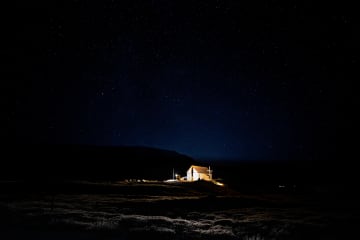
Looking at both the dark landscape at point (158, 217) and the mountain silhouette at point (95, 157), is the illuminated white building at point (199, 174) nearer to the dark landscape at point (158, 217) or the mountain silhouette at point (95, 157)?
the dark landscape at point (158, 217)

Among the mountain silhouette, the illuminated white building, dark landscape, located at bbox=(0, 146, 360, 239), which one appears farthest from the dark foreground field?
the mountain silhouette

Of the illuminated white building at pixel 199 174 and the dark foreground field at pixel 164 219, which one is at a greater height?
the illuminated white building at pixel 199 174

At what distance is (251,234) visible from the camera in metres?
16.6

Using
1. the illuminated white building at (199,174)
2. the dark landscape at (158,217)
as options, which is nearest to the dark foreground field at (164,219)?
the dark landscape at (158,217)

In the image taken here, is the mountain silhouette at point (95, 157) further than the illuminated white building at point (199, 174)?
Yes

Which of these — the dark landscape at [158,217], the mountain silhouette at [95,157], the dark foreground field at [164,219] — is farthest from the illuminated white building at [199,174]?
the mountain silhouette at [95,157]

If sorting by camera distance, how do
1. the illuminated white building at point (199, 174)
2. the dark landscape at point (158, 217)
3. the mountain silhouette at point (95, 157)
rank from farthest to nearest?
the mountain silhouette at point (95, 157)
the illuminated white building at point (199, 174)
the dark landscape at point (158, 217)

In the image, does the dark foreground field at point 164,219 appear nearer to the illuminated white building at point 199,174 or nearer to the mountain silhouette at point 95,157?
the illuminated white building at point 199,174

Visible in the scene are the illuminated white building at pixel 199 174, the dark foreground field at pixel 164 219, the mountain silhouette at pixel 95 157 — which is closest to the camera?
the dark foreground field at pixel 164 219

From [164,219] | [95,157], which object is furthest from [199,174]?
[95,157]

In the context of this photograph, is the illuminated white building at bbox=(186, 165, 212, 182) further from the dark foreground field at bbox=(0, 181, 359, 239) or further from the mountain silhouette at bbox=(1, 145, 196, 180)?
the mountain silhouette at bbox=(1, 145, 196, 180)

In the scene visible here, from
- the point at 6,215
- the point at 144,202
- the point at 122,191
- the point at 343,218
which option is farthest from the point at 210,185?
the point at 6,215

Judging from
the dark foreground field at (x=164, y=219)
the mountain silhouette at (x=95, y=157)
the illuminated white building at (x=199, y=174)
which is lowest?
the dark foreground field at (x=164, y=219)

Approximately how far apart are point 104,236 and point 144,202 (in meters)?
15.1
